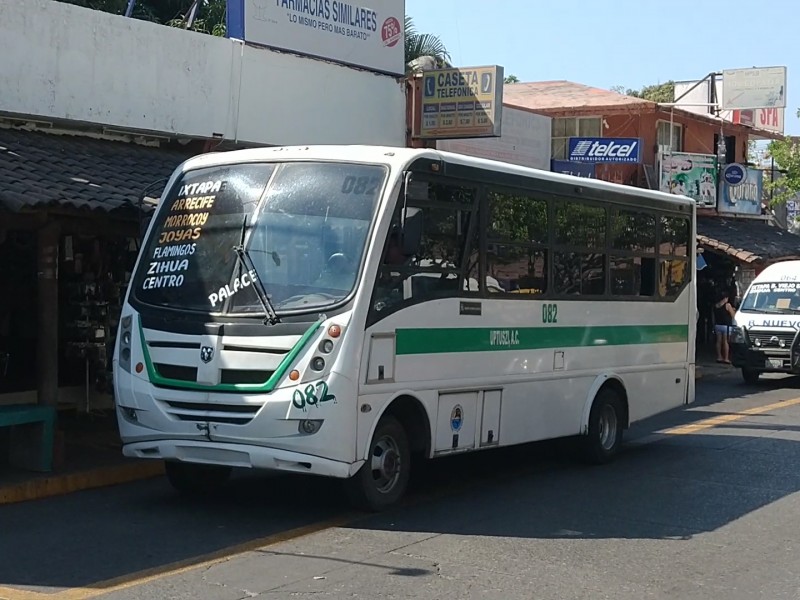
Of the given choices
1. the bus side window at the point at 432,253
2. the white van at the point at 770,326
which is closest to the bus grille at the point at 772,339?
the white van at the point at 770,326

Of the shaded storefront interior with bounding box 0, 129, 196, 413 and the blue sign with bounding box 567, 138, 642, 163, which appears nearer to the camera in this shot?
the shaded storefront interior with bounding box 0, 129, 196, 413

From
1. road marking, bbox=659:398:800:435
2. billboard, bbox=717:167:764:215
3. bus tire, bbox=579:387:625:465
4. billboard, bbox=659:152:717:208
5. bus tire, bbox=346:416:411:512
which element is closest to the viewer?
bus tire, bbox=346:416:411:512

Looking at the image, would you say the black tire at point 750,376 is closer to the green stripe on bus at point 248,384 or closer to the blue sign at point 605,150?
the blue sign at point 605,150

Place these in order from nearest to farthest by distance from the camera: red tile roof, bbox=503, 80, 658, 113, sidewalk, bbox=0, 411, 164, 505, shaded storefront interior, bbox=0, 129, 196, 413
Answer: sidewalk, bbox=0, 411, 164, 505
shaded storefront interior, bbox=0, 129, 196, 413
red tile roof, bbox=503, 80, 658, 113

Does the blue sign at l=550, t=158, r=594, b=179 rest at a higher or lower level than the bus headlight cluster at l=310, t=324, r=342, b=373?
higher

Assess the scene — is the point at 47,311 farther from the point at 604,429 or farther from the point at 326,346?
the point at 604,429

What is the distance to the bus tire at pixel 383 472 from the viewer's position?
8359 millimetres

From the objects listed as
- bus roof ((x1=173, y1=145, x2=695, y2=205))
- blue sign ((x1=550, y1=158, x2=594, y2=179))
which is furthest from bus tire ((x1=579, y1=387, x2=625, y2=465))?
blue sign ((x1=550, y1=158, x2=594, y2=179))

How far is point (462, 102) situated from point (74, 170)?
8.10 m

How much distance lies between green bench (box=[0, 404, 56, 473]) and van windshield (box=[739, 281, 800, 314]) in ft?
49.7

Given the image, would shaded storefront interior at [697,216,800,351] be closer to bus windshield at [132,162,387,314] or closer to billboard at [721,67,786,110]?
billboard at [721,67,786,110]

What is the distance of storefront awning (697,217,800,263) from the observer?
25.8m

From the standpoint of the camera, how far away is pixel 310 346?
795cm

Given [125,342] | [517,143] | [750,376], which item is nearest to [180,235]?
[125,342]
